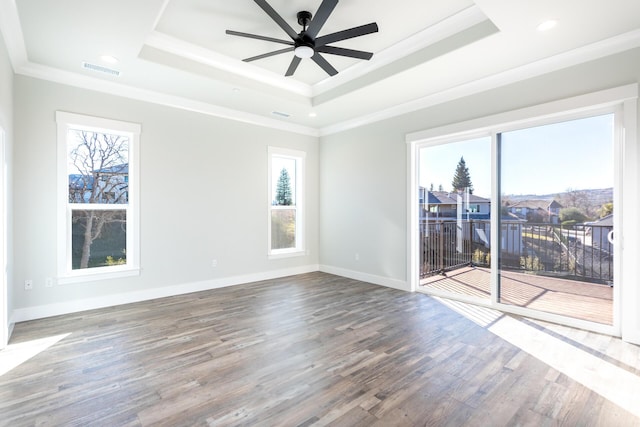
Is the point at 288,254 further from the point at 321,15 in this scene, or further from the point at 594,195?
the point at 594,195

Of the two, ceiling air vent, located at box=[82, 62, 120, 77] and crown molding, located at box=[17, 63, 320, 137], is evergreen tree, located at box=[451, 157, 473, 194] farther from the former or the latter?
ceiling air vent, located at box=[82, 62, 120, 77]

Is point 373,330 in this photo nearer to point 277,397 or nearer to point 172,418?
point 277,397

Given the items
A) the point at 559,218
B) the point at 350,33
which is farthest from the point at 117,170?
the point at 559,218

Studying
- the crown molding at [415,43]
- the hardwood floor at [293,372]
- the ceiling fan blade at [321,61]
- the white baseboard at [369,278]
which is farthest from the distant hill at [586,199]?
the ceiling fan blade at [321,61]

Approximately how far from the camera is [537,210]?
3.64 meters

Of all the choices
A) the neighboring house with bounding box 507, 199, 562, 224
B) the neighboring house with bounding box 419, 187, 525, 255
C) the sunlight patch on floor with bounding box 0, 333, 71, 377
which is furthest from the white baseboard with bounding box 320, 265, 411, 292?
the sunlight patch on floor with bounding box 0, 333, 71, 377

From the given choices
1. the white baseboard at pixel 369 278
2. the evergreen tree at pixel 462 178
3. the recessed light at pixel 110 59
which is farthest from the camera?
the white baseboard at pixel 369 278

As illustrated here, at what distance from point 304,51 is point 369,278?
3.75m

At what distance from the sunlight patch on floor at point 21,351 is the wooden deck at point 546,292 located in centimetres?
468

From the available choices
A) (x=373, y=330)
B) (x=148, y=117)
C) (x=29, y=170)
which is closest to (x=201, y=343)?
(x=373, y=330)

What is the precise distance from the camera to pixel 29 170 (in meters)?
3.57

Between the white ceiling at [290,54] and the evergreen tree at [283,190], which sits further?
the evergreen tree at [283,190]

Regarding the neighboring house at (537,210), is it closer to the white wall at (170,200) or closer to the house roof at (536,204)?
the house roof at (536,204)

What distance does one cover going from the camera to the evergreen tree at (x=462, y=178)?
4258 mm
